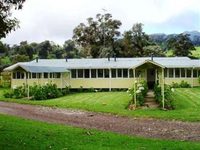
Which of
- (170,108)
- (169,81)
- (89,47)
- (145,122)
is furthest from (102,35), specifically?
(145,122)

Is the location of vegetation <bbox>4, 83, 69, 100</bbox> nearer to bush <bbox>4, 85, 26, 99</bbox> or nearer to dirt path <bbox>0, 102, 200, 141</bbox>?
bush <bbox>4, 85, 26, 99</bbox>

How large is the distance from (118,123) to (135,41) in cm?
5542

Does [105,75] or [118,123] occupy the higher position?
[105,75]

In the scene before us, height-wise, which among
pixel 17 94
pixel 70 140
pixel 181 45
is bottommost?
pixel 17 94

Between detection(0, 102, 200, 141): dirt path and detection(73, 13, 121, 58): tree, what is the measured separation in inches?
1890

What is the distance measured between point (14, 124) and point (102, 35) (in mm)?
56266

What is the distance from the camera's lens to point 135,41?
74562 mm

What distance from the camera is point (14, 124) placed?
17953mm

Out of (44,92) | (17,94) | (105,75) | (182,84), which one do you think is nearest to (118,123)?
(44,92)

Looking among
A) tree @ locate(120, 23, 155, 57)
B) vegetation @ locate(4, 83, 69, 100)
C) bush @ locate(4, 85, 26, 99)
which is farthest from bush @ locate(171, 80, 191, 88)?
tree @ locate(120, 23, 155, 57)

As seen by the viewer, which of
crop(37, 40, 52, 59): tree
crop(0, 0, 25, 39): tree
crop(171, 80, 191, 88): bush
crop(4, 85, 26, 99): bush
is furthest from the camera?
crop(37, 40, 52, 59): tree

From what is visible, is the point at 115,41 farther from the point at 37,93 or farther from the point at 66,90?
the point at 37,93

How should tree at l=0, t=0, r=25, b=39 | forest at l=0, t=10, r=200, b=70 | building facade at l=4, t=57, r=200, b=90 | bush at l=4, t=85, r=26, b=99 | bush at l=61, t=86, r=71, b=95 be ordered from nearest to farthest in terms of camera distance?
1. tree at l=0, t=0, r=25, b=39
2. bush at l=4, t=85, r=26, b=99
3. bush at l=61, t=86, r=71, b=95
4. building facade at l=4, t=57, r=200, b=90
5. forest at l=0, t=10, r=200, b=70

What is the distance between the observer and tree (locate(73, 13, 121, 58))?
72.9 meters
